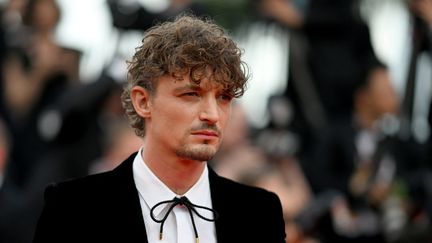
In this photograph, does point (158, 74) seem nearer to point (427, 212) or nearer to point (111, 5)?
point (427, 212)

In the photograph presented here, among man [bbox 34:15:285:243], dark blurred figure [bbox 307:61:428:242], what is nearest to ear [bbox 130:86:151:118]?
man [bbox 34:15:285:243]

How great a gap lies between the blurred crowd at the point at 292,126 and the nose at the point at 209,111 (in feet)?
10.5

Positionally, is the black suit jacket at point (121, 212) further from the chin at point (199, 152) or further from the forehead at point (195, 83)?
the forehead at point (195, 83)

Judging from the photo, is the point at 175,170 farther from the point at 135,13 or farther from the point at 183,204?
the point at 135,13

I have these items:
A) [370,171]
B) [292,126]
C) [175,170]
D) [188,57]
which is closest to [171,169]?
[175,170]

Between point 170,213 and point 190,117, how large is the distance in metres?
0.35

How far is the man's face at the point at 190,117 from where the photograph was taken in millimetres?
4031

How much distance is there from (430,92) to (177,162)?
16.8 feet

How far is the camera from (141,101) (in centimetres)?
419

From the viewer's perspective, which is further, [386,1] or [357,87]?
[386,1]

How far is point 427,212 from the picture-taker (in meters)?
7.87

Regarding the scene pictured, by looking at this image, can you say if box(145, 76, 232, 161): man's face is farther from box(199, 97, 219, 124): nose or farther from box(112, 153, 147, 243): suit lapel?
box(112, 153, 147, 243): suit lapel

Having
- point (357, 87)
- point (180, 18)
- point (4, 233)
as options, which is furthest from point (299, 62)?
point (180, 18)

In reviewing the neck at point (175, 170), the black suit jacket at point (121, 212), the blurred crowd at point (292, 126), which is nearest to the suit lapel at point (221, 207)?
the black suit jacket at point (121, 212)
